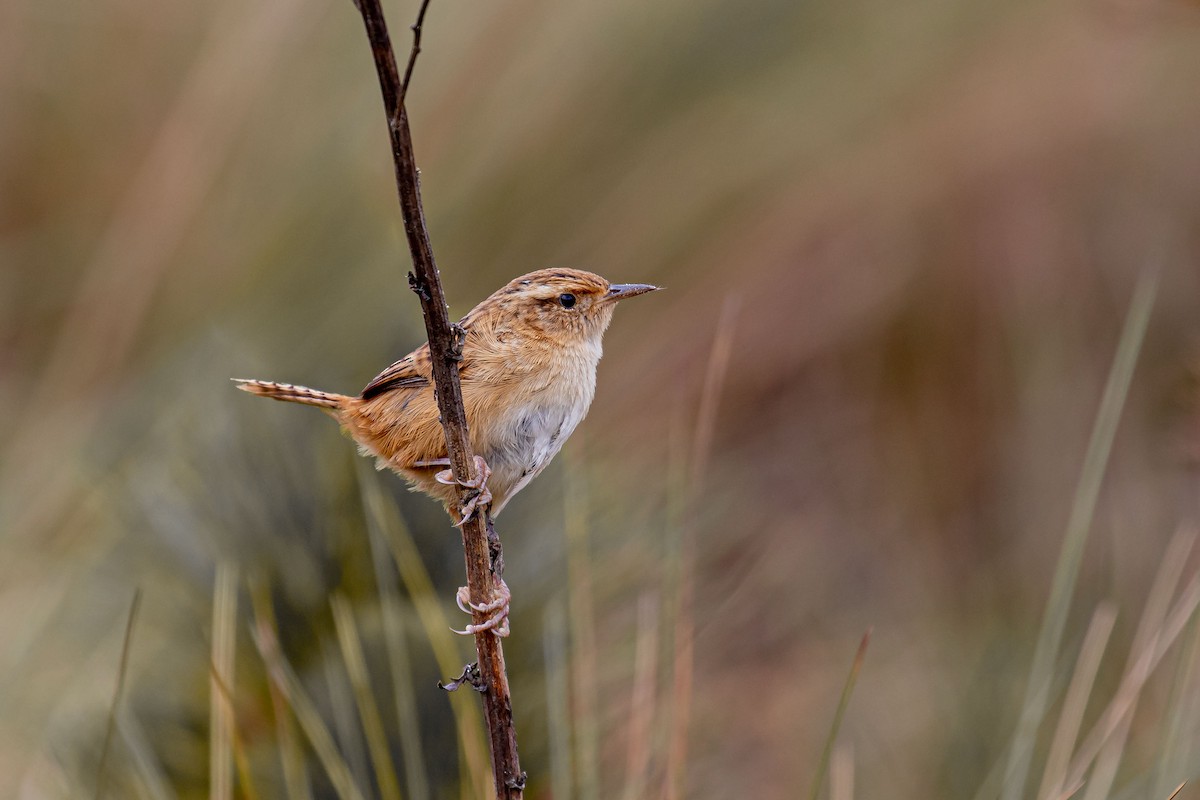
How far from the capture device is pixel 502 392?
1.85 metres

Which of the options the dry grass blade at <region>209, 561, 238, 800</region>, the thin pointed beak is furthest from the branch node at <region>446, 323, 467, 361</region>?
the thin pointed beak

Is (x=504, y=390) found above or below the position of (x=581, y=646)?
above

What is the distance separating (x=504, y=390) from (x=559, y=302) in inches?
8.7

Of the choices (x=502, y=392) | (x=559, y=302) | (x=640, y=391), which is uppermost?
(x=559, y=302)

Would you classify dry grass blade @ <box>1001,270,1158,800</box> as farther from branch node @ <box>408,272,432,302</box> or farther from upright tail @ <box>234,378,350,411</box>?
upright tail @ <box>234,378,350,411</box>

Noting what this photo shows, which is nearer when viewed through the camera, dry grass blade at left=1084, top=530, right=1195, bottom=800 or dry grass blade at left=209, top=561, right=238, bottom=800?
dry grass blade at left=209, top=561, right=238, bottom=800

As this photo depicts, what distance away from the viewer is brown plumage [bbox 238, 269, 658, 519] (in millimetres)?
1789

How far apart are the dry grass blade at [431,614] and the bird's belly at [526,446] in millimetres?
158

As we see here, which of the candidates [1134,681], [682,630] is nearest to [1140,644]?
[1134,681]

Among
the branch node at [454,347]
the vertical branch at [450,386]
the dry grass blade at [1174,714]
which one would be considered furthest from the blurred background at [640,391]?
the branch node at [454,347]

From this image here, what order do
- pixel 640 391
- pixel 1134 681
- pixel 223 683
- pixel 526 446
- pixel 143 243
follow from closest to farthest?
1. pixel 223 683
2. pixel 1134 681
3. pixel 526 446
4. pixel 143 243
5. pixel 640 391

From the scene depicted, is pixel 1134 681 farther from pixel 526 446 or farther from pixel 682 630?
pixel 526 446

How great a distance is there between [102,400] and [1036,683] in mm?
1718

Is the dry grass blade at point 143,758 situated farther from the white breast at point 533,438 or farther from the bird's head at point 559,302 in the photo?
the bird's head at point 559,302
